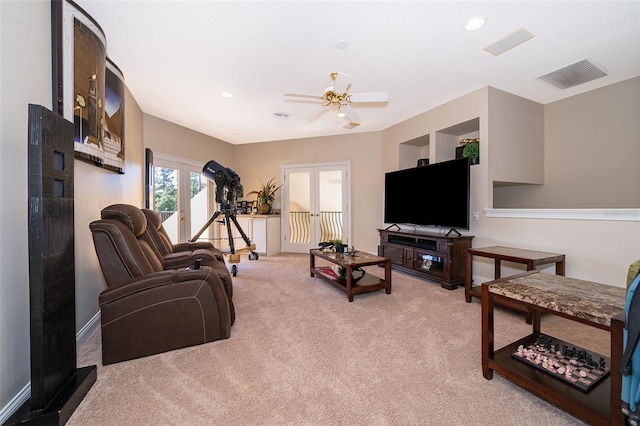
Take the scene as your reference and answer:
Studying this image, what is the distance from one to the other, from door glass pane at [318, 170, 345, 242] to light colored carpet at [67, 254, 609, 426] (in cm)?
304

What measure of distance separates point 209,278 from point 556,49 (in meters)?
3.88

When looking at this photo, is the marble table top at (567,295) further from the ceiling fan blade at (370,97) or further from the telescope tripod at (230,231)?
the telescope tripod at (230,231)

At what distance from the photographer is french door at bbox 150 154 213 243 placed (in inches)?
183

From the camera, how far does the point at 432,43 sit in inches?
95.8

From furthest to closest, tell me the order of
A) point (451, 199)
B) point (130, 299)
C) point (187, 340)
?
point (451, 199) → point (187, 340) → point (130, 299)

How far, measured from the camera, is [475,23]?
2.17 m

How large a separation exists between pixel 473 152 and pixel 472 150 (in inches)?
1.3

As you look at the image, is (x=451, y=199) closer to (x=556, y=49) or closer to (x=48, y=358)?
(x=556, y=49)

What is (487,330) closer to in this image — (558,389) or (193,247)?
(558,389)

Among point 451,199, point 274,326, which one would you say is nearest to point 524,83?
point 451,199

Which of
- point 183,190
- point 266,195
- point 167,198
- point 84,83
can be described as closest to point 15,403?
point 84,83

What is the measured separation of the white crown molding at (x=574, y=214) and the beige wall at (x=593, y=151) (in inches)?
47.4

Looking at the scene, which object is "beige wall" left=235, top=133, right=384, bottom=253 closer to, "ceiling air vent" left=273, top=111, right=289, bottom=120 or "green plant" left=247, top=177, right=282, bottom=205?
"green plant" left=247, top=177, right=282, bottom=205

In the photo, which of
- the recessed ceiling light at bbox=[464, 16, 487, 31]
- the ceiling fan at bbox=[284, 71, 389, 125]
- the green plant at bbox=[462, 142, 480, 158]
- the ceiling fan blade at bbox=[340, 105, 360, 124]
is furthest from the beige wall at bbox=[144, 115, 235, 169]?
the green plant at bbox=[462, 142, 480, 158]
